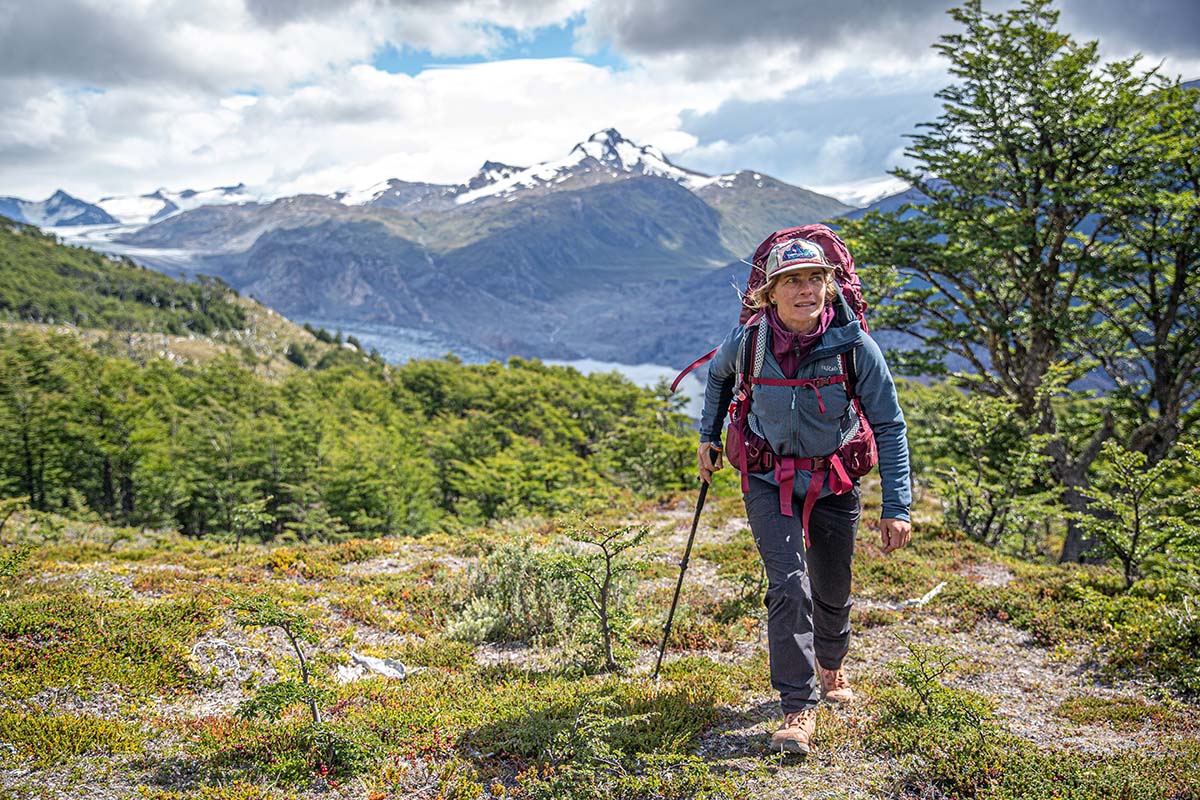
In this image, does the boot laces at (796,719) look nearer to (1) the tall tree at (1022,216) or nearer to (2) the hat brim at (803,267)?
(2) the hat brim at (803,267)

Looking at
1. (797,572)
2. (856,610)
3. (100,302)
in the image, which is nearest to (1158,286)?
(856,610)

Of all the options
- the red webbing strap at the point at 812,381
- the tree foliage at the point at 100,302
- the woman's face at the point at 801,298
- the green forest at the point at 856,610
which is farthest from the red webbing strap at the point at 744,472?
the tree foliage at the point at 100,302

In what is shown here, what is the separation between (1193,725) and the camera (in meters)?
4.85

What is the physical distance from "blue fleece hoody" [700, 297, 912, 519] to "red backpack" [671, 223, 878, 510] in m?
0.06

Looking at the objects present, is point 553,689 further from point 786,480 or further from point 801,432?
point 801,432

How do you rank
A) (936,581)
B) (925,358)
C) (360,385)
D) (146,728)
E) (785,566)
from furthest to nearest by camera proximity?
(360,385), (925,358), (936,581), (146,728), (785,566)

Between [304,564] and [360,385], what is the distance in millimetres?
68327

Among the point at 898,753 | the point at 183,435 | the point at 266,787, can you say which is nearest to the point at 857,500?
the point at 898,753

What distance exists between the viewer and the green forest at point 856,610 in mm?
4258

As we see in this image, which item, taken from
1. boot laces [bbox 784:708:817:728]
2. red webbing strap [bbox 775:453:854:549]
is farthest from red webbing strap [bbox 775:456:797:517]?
boot laces [bbox 784:708:817:728]

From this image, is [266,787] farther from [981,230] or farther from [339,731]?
[981,230]

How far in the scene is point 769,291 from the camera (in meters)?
4.20

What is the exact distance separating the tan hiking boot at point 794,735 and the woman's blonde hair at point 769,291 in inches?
101

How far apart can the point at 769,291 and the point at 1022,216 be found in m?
12.7
